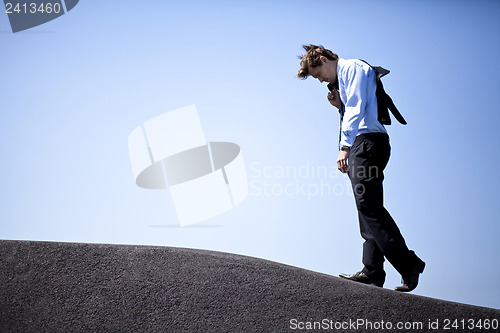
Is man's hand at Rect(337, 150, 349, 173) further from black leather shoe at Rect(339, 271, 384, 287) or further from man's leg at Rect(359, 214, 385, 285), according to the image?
black leather shoe at Rect(339, 271, 384, 287)

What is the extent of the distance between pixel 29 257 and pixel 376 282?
7.90 ft

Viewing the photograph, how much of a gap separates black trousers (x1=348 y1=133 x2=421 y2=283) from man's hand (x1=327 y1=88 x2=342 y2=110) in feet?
1.40

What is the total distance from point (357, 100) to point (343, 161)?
43 centimetres

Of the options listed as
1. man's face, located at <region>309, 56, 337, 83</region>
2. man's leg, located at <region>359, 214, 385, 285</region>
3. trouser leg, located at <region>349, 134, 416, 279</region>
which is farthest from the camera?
man's face, located at <region>309, 56, 337, 83</region>

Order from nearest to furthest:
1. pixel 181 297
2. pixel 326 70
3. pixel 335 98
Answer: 1. pixel 181 297
2. pixel 326 70
3. pixel 335 98

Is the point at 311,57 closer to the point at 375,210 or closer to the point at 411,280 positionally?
the point at 375,210

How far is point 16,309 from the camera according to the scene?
9.57 ft

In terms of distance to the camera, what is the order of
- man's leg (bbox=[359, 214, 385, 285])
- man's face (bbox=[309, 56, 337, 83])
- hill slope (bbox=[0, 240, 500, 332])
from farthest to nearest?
man's face (bbox=[309, 56, 337, 83])
man's leg (bbox=[359, 214, 385, 285])
hill slope (bbox=[0, 240, 500, 332])

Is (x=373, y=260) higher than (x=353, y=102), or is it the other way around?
(x=353, y=102)

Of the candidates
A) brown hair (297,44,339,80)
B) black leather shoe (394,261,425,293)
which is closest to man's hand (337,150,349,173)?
brown hair (297,44,339,80)

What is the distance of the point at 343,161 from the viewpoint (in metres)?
3.18

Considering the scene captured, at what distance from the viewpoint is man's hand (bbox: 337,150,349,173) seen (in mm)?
3180

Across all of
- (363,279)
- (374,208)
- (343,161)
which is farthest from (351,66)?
(363,279)

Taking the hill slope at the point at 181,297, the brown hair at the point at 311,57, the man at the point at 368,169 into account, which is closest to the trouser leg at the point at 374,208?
the man at the point at 368,169
